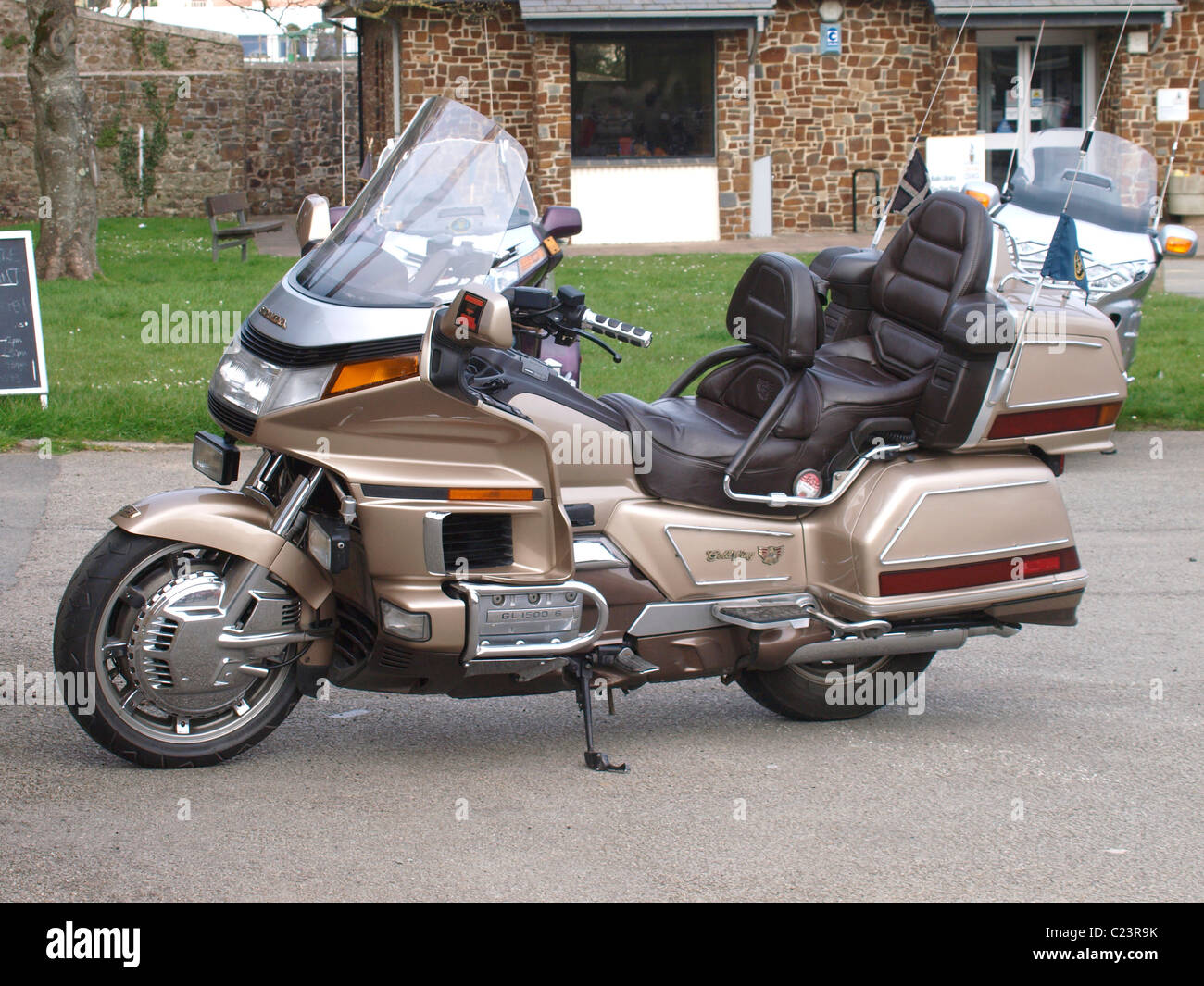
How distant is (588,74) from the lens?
22.6 meters

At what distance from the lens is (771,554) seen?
4.61 metres

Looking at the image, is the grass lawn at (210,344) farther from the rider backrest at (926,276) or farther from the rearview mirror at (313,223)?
the rider backrest at (926,276)

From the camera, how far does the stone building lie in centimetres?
2236

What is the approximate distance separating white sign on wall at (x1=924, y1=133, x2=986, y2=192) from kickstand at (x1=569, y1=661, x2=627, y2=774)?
8.12 metres

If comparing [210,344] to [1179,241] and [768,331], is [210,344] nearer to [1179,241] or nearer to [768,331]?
[1179,241]

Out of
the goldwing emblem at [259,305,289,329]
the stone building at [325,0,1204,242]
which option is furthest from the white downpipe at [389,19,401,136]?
the goldwing emblem at [259,305,289,329]

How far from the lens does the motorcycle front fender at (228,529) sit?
4117mm

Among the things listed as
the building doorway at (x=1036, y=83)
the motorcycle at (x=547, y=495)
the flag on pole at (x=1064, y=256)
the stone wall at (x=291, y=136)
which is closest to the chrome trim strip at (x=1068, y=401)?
the motorcycle at (x=547, y=495)

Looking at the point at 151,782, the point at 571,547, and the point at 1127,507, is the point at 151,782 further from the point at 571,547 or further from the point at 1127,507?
the point at 1127,507

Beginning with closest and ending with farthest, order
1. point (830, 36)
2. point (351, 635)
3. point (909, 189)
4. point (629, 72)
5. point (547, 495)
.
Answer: point (547, 495) → point (351, 635) → point (909, 189) → point (629, 72) → point (830, 36)

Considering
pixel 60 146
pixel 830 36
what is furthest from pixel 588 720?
pixel 830 36

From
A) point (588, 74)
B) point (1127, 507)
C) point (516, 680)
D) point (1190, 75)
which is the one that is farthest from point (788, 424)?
point (1190, 75)

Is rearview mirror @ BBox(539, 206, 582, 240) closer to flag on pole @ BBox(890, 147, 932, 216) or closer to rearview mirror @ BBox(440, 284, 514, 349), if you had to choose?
rearview mirror @ BBox(440, 284, 514, 349)

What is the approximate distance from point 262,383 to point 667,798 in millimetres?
1638
